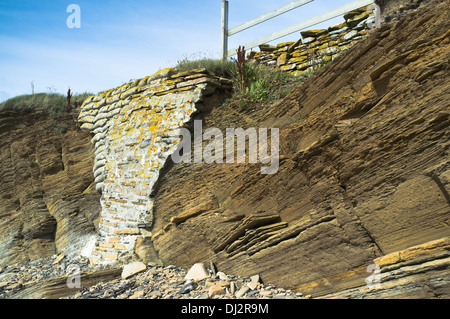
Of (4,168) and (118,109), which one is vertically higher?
(118,109)

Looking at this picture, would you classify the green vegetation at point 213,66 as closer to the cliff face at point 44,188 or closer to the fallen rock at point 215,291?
the cliff face at point 44,188

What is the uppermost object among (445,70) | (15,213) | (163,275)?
(445,70)

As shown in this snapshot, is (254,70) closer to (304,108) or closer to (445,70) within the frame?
(304,108)

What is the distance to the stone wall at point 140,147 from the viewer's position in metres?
7.11

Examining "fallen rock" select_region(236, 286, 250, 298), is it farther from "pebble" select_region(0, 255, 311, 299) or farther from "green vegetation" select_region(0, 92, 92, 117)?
"green vegetation" select_region(0, 92, 92, 117)

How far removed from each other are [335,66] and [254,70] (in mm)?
2615

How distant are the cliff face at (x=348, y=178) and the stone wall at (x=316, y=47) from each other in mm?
2020

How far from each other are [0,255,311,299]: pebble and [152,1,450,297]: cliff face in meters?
0.17

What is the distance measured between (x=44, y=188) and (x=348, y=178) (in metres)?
8.08

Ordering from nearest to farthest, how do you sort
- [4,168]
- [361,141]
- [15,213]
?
1. [361,141]
2. [15,213]
3. [4,168]

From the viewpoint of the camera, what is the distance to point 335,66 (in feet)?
17.6

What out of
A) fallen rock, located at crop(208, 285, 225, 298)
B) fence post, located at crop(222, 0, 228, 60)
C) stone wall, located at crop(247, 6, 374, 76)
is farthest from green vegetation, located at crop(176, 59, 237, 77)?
fallen rock, located at crop(208, 285, 225, 298)
